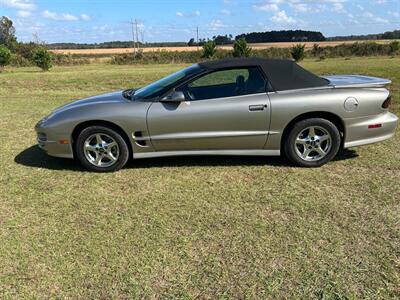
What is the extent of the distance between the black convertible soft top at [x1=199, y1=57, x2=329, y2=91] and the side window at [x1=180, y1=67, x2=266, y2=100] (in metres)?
0.08

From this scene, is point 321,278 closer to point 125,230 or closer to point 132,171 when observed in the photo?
point 125,230

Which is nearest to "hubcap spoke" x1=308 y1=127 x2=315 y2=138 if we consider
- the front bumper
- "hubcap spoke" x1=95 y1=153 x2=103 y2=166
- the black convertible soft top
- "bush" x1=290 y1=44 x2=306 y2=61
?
the black convertible soft top

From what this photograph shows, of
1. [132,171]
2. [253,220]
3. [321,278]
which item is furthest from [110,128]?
[321,278]

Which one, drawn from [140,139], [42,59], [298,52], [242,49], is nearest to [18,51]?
[42,59]

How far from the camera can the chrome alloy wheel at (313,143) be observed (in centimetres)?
519

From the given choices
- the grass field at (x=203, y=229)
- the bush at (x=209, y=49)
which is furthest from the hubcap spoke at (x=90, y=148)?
the bush at (x=209, y=49)

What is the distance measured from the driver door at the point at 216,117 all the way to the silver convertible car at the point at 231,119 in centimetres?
1

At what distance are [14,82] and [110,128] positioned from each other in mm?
15973

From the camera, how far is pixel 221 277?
2951mm

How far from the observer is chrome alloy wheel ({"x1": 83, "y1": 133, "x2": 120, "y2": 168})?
5.19 metres

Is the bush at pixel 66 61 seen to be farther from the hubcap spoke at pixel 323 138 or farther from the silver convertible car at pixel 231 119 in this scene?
the hubcap spoke at pixel 323 138

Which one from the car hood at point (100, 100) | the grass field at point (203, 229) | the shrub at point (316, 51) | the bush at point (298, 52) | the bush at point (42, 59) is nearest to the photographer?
the grass field at point (203, 229)

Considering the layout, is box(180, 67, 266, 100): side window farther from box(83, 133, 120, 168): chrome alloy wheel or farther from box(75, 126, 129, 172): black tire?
box(83, 133, 120, 168): chrome alloy wheel

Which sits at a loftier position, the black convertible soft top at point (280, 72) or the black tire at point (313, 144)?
the black convertible soft top at point (280, 72)
